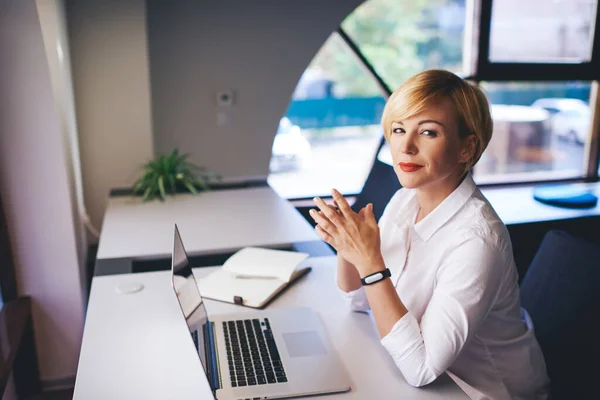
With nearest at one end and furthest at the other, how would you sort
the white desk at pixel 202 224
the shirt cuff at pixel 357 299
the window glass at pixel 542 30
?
the shirt cuff at pixel 357 299
the white desk at pixel 202 224
the window glass at pixel 542 30

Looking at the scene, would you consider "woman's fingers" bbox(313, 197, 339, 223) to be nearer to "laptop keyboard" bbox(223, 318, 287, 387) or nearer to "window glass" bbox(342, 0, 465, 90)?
"laptop keyboard" bbox(223, 318, 287, 387)

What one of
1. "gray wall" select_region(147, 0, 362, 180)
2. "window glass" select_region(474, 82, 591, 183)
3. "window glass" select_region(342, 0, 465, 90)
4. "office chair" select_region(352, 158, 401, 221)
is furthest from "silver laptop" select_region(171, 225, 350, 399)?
"window glass" select_region(474, 82, 591, 183)

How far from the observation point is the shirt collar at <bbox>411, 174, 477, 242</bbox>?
1.25 meters

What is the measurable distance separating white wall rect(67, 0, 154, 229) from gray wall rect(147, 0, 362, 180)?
0.37m

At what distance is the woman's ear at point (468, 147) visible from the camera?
122 cm

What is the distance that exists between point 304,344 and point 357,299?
9.2 inches

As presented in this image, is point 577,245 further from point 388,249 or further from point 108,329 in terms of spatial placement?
point 108,329

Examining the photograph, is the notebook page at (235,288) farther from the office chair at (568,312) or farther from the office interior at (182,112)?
the office chair at (568,312)

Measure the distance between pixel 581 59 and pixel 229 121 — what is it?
266 centimetres

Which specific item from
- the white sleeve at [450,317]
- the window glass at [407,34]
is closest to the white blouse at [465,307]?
the white sleeve at [450,317]

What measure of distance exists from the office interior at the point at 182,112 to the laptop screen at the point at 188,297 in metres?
0.61

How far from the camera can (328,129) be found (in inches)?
147

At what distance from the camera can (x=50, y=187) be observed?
7.19 feet

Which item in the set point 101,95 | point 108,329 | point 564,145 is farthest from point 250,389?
point 564,145
